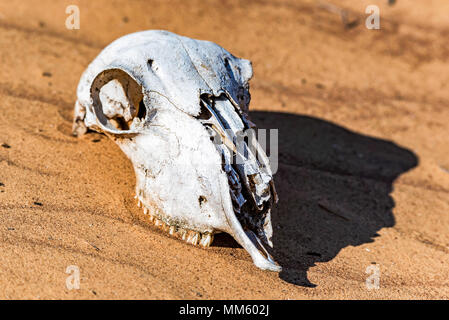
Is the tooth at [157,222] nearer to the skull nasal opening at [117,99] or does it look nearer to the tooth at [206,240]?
the tooth at [206,240]

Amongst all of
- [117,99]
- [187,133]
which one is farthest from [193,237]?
[117,99]

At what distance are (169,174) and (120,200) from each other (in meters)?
0.61

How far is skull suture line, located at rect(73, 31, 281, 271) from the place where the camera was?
10.3 ft

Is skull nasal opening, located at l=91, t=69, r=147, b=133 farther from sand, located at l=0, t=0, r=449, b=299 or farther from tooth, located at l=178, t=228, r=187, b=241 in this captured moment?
tooth, located at l=178, t=228, r=187, b=241

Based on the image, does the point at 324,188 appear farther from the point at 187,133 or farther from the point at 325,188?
the point at 187,133

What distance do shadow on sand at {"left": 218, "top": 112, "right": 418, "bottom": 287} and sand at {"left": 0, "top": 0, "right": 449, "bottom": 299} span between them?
0.02 meters

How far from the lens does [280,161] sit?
4.86 meters

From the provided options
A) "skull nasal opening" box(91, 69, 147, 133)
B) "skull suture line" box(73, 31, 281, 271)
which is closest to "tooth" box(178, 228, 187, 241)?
"skull suture line" box(73, 31, 281, 271)

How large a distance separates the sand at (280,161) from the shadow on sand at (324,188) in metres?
0.02

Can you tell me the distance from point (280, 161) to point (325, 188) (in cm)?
49
